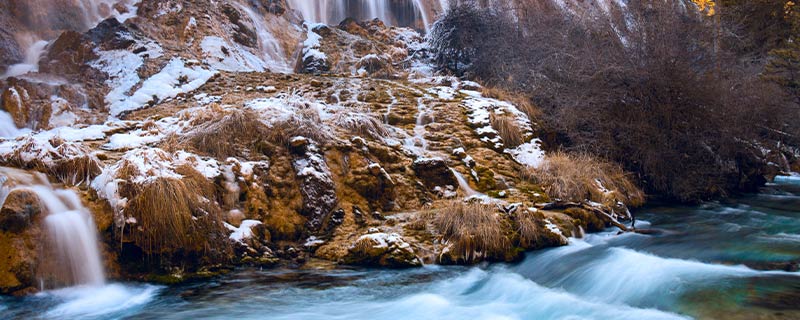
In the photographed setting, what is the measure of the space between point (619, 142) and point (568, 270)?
Answer: 15.6 ft

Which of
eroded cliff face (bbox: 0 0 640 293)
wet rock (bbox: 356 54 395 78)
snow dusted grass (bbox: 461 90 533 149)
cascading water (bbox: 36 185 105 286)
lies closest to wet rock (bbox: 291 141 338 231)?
eroded cliff face (bbox: 0 0 640 293)

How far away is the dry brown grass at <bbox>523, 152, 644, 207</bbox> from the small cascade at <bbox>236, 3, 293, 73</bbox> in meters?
10.2

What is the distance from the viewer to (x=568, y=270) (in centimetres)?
552

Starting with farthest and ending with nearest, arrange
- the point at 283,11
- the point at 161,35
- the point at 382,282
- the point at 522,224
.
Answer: the point at 283,11 → the point at 161,35 → the point at 522,224 → the point at 382,282

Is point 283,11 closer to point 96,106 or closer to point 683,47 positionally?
point 96,106

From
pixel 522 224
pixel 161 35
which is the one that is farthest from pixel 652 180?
pixel 161 35

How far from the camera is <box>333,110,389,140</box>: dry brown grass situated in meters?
8.40

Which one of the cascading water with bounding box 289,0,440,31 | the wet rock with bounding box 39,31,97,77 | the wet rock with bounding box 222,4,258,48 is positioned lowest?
the wet rock with bounding box 39,31,97,77

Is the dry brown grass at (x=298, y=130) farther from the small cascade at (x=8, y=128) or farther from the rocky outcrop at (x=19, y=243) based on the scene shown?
the small cascade at (x=8, y=128)

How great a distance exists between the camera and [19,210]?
4.74 meters

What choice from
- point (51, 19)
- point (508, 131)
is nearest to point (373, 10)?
point (51, 19)

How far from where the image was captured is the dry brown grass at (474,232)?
5.86 metres

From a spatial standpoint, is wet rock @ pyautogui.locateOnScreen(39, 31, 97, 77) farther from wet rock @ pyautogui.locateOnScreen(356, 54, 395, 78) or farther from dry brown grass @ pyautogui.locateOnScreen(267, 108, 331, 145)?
wet rock @ pyautogui.locateOnScreen(356, 54, 395, 78)

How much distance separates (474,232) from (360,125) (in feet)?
10.6
